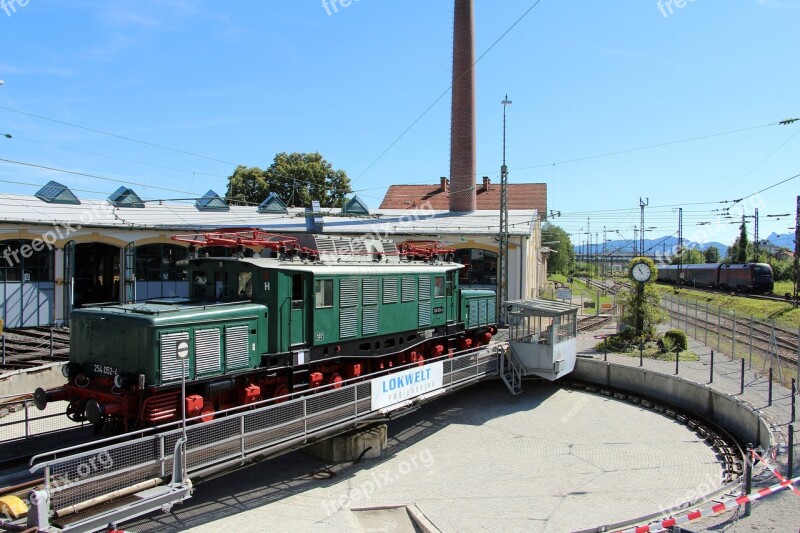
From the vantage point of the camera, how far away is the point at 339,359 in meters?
15.0

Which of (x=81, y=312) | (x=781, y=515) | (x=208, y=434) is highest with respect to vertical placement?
(x=81, y=312)

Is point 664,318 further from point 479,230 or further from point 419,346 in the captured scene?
point 419,346

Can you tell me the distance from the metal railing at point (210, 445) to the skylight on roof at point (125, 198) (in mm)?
21412

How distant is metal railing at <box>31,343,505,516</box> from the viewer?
8.59 meters

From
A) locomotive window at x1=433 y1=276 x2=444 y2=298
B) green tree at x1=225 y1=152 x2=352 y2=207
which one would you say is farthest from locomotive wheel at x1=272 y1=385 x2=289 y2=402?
green tree at x1=225 y1=152 x2=352 y2=207

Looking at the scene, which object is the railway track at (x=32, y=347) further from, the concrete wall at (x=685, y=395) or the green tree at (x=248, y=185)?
the green tree at (x=248, y=185)

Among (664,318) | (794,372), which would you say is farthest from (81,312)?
(664,318)

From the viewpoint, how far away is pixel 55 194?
28328mm

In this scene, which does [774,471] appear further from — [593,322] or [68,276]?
[68,276]

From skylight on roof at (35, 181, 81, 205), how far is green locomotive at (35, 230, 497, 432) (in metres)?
18.8

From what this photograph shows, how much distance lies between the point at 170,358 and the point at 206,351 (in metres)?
0.80

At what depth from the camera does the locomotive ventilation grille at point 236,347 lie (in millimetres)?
11773

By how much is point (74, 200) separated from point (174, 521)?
23350mm

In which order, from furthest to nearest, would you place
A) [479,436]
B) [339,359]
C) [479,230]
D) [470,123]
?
[470,123]
[479,230]
[479,436]
[339,359]
